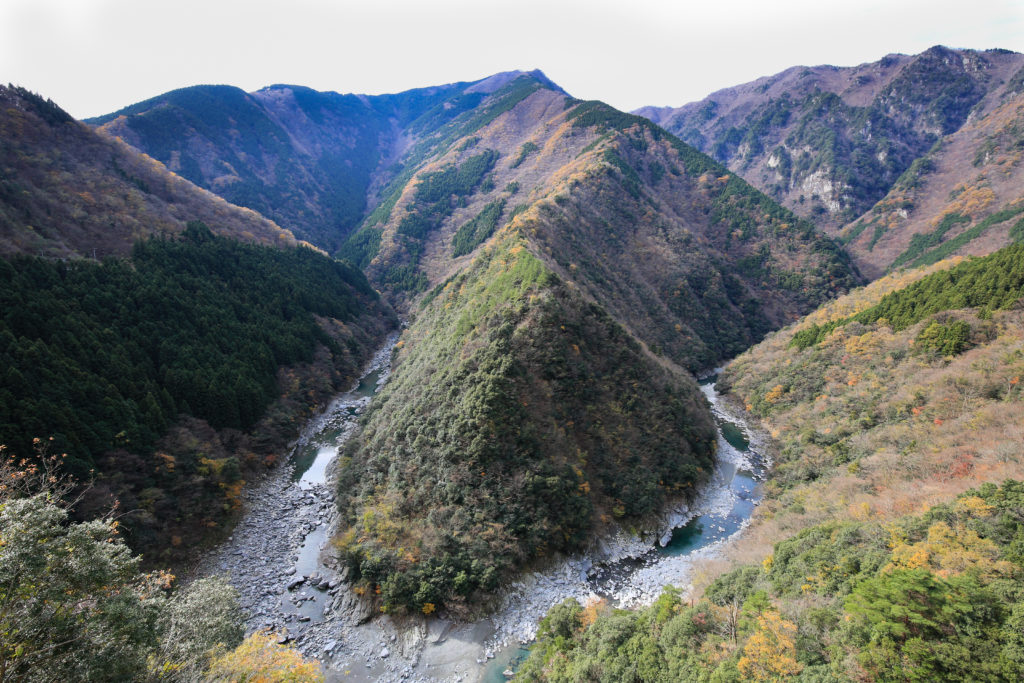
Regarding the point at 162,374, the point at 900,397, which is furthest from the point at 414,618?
the point at 900,397

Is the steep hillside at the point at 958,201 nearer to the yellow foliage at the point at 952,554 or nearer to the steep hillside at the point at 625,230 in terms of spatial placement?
the steep hillside at the point at 625,230

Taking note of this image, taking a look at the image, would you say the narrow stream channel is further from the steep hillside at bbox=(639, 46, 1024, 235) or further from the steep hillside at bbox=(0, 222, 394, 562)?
the steep hillside at bbox=(639, 46, 1024, 235)

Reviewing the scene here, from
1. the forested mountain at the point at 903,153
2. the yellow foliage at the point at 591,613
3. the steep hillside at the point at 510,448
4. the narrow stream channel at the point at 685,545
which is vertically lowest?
the narrow stream channel at the point at 685,545

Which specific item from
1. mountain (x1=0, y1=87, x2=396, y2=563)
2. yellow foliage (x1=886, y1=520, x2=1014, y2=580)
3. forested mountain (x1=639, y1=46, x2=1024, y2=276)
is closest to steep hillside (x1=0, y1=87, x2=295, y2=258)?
mountain (x1=0, y1=87, x2=396, y2=563)

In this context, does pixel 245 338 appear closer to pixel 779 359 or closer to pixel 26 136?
pixel 26 136

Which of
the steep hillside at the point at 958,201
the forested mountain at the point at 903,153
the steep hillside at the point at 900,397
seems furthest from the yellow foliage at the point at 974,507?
the forested mountain at the point at 903,153
